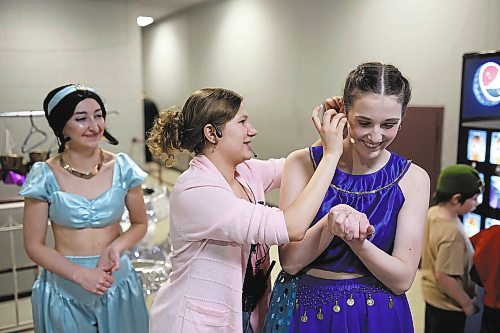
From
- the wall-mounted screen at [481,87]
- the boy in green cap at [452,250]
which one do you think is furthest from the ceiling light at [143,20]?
the boy in green cap at [452,250]

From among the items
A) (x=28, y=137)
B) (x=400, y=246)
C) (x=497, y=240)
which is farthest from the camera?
(x=28, y=137)

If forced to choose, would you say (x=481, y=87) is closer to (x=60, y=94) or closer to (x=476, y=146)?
(x=476, y=146)

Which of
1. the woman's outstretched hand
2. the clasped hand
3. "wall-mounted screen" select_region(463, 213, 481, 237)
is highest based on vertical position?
the woman's outstretched hand

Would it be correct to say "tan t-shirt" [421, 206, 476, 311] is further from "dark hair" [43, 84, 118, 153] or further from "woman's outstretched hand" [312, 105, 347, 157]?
"dark hair" [43, 84, 118, 153]

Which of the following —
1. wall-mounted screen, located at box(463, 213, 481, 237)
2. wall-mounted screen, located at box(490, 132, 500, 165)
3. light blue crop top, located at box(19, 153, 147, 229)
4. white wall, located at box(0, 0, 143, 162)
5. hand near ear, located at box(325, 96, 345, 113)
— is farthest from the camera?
white wall, located at box(0, 0, 143, 162)

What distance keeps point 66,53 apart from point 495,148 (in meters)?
2.15

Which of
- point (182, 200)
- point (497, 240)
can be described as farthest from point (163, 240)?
point (182, 200)

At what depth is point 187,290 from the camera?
1.12 m

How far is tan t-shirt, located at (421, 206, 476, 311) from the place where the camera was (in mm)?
1891

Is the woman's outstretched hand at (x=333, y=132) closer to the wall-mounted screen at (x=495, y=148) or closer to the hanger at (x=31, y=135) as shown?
the wall-mounted screen at (x=495, y=148)

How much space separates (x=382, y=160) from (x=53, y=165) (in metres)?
1.06

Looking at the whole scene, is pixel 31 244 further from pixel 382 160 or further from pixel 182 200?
pixel 382 160

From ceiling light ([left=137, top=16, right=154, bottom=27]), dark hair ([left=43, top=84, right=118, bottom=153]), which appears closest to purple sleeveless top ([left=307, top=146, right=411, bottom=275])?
dark hair ([left=43, top=84, right=118, bottom=153])

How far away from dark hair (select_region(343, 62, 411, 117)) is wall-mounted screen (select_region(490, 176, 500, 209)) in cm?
108
